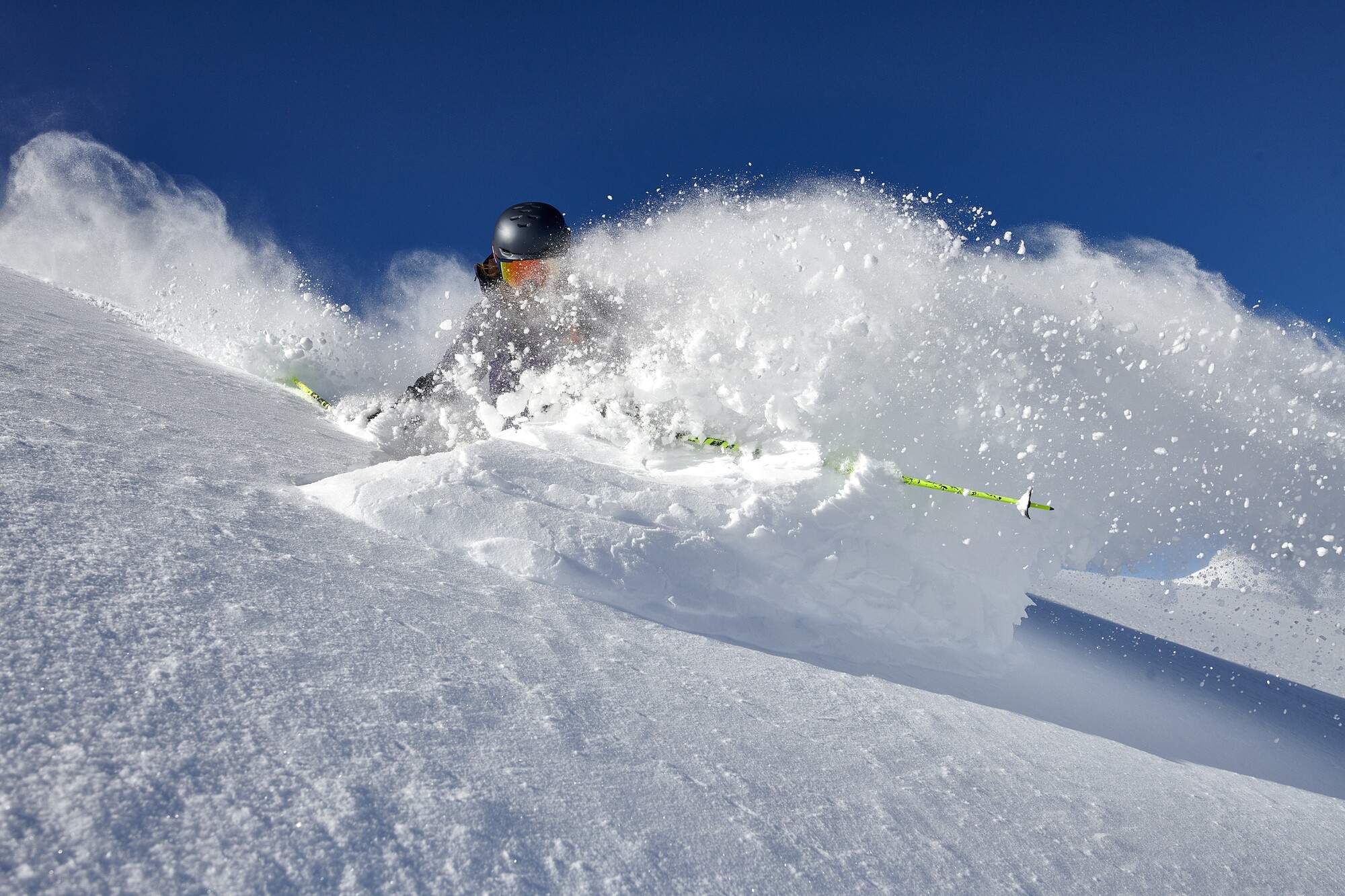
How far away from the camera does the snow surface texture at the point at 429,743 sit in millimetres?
1062

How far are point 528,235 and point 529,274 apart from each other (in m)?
0.42

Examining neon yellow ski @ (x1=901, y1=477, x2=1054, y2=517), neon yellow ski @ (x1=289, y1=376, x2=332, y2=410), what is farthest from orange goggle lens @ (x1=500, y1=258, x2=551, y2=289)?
neon yellow ski @ (x1=901, y1=477, x2=1054, y2=517)

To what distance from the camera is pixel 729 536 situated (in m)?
3.37

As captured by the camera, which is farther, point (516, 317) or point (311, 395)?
point (311, 395)

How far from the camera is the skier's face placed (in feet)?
21.2

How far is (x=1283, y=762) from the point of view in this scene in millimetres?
5910

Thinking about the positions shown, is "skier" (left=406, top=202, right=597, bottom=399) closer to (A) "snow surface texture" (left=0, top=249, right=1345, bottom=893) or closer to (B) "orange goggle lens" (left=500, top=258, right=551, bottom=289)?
(B) "orange goggle lens" (left=500, top=258, right=551, bottom=289)

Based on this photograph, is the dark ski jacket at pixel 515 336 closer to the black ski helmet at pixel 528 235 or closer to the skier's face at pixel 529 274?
the skier's face at pixel 529 274

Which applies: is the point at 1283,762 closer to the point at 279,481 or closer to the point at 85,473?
the point at 279,481

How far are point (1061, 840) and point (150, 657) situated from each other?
7.88ft

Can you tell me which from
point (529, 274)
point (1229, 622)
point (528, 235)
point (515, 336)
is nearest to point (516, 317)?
point (515, 336)

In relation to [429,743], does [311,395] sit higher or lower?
higher

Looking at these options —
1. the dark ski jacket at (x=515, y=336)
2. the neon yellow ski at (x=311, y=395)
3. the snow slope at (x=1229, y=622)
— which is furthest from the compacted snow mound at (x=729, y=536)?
the snow slope at (x=1229, y=622)

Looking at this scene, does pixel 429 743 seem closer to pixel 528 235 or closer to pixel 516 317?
pixel 516 317
